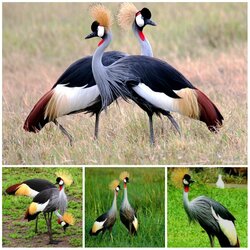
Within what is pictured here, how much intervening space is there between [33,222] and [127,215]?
2.41 feet

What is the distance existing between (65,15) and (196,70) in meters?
2.56

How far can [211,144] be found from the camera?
24.5ft

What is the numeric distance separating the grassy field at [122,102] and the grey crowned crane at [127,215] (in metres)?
0.14

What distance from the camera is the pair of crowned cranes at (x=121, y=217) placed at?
7.25 meters

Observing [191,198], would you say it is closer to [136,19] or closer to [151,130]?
[151,130]

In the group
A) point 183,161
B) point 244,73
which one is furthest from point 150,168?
point 244,73

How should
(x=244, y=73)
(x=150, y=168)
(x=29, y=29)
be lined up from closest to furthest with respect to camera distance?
(x=150, y=168)
(x=244, y=73)
(x=29, y=29)

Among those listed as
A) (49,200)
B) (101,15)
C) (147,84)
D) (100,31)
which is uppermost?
(101,15)

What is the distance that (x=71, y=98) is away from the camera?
290 inches

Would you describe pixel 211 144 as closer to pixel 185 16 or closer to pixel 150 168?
A: pixel 150 168

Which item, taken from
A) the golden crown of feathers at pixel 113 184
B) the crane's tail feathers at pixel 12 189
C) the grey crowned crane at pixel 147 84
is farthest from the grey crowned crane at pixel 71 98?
the golden crown of feathers at pixel 113 184

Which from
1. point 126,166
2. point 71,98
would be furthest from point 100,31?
point 126,166

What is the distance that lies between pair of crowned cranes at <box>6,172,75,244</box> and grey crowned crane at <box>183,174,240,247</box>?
36.4 inches

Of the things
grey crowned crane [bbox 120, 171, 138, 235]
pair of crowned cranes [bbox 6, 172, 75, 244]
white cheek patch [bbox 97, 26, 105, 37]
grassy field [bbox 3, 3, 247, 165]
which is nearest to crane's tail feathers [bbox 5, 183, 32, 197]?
pair of crowned cranes [bbox 6, 172, 75, 244]
